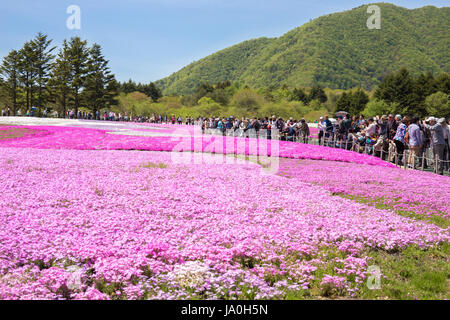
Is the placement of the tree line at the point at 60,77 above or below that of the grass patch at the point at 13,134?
above

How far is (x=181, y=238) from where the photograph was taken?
20.9 ft

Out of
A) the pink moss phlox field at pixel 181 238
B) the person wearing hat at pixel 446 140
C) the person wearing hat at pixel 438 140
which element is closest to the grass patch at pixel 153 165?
the pink moss phlox field at pixel 181 238

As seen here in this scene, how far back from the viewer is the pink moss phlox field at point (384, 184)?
9758 mm

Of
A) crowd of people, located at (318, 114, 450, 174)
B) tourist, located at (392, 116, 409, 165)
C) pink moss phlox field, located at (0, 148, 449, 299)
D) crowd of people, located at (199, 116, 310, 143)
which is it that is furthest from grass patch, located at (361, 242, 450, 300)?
crowd of people, located at (199, 116, 310, 143)

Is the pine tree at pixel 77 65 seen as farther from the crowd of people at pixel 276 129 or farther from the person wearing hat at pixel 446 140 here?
the person wearing hat at pixel 446 140

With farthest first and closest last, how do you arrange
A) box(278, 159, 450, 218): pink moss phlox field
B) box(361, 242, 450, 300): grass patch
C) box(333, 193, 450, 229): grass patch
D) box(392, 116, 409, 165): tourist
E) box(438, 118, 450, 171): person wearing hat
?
box(392, 116, 409, 165): tourist < box(438, 118, 450, 171): person wearing hat < box(278, 159, 450, 218): pink moss phlox field < box(333, 193, 450, 229): grass patch < box(361, 242, 450, 300): grass patch

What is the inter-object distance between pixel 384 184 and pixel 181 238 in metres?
8.80

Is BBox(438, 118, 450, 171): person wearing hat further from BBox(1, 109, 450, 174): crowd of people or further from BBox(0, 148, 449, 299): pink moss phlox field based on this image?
BBox(0, 148, 449, 299): pink moss phlox field

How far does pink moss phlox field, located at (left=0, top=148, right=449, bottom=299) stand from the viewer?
4703 millimetres

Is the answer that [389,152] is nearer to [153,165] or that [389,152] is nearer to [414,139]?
[414,139]

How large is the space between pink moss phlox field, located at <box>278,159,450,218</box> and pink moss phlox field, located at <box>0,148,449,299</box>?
1280 mm

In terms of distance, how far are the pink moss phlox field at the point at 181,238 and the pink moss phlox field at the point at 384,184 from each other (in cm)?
128

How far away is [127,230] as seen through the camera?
6.55 meters
